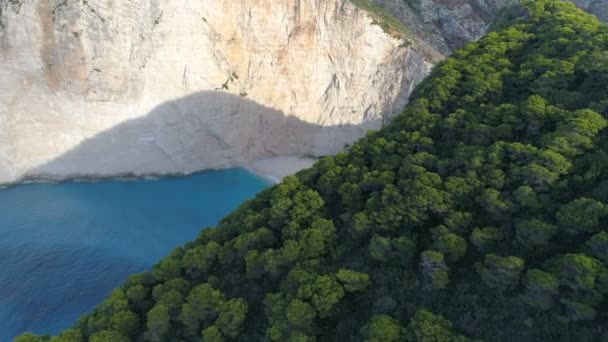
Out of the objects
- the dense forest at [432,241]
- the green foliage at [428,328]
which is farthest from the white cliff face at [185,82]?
the green foliage at [428,328]

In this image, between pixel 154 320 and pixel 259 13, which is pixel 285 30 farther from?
pixel 154 320

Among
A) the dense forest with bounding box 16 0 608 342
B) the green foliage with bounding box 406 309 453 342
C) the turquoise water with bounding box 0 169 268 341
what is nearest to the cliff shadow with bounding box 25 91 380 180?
the turquoise water with bounding box 0 169 268 341

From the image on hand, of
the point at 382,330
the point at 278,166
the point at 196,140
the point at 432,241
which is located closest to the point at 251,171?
the point at 278,166

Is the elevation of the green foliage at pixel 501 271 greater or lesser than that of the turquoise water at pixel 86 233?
greater

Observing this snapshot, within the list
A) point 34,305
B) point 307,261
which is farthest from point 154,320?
point 34,305

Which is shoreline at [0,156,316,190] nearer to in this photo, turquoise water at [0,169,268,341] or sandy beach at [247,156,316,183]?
sandy beach at [247,156,316,183]

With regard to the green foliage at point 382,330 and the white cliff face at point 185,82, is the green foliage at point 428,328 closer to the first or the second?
the green foliage at point 382,330
